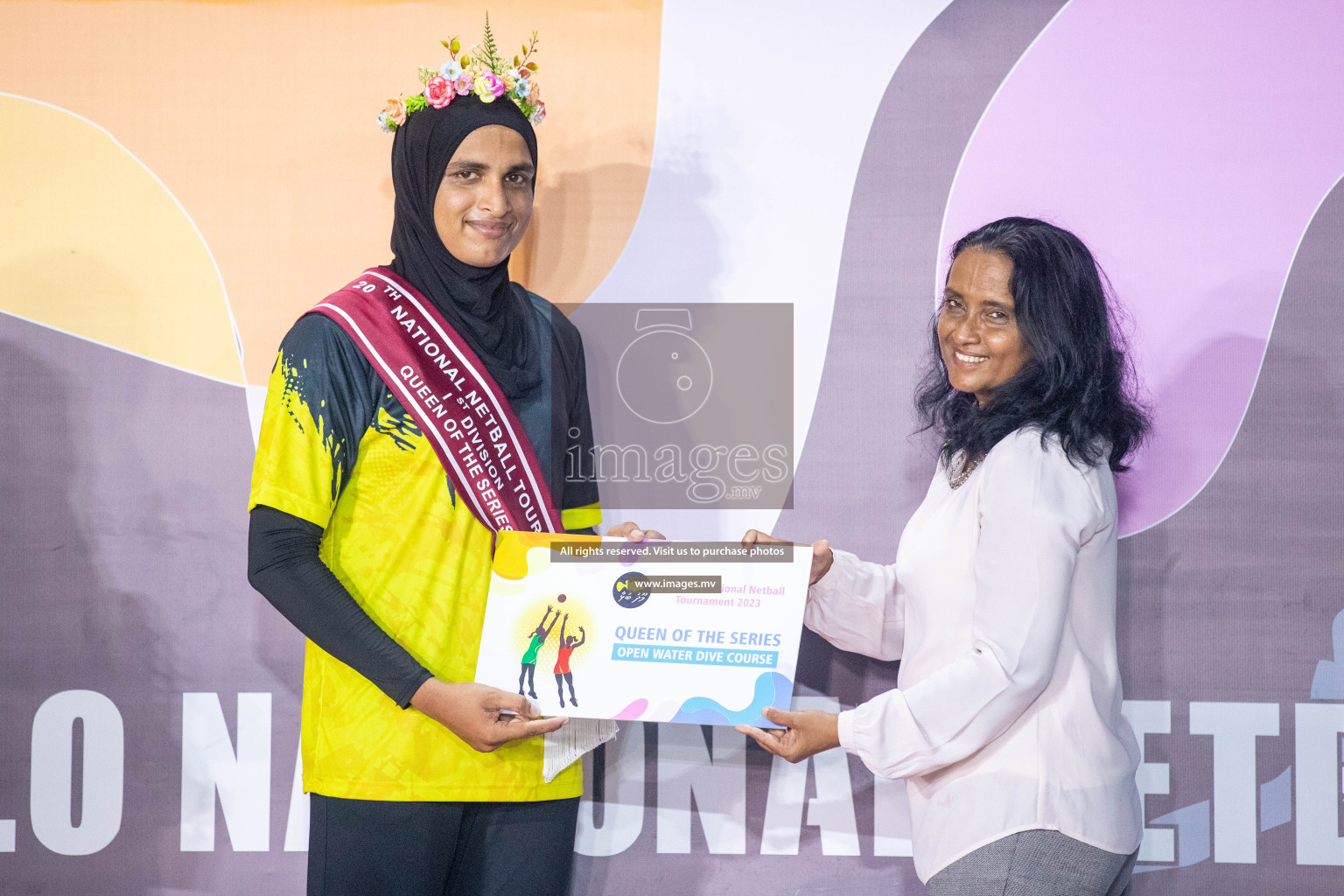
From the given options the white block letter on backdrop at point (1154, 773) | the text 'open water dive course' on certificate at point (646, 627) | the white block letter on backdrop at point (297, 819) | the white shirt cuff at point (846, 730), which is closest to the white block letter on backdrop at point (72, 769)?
the white block letter on backdrop at point (297, 819)

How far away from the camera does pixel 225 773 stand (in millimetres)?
2020

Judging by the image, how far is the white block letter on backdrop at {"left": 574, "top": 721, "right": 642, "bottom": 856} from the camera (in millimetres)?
2035

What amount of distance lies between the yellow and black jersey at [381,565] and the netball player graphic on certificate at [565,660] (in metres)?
0.14

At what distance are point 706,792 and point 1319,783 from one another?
1.22m

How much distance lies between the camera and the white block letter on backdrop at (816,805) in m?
2.03

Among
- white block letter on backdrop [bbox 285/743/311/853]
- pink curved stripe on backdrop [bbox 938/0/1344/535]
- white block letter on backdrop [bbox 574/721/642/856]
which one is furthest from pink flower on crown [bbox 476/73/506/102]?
white block letter on backdrop [bbox 285/743/311/853]

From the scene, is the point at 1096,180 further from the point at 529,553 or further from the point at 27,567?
the point at 27,567

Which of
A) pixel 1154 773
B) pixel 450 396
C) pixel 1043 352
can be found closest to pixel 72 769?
pixel 450 396

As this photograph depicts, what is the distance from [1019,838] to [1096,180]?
4.28 feet

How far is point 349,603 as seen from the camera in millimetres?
1479

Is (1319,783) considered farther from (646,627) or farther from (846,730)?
(646,627)

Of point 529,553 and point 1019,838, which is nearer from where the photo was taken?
point 1019,838

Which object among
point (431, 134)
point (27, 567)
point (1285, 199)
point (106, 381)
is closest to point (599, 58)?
point (431, 134)

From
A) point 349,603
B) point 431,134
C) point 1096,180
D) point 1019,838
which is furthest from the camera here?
point 1096,180
